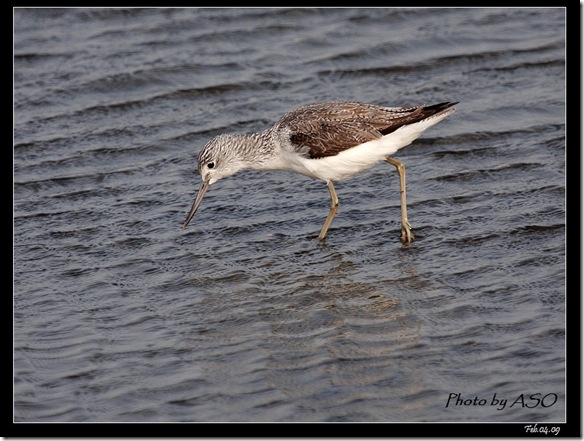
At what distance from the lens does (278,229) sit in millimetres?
9711

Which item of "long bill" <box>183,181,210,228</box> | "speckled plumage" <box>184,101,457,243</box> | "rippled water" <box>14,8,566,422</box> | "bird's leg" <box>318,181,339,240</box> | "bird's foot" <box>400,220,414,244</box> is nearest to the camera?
"rippled water" <box>14,8,566,422</box>

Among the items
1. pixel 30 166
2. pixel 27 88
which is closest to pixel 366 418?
pixel 30 166

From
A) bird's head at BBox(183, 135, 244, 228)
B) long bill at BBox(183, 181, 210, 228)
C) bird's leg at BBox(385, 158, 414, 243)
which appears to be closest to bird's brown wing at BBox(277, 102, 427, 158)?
bird's leg at BBox(385, 158, 414, 243)

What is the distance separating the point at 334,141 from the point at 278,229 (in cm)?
112

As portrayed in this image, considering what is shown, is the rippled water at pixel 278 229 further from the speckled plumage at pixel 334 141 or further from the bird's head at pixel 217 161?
the speckled plumage at pixel 334 141

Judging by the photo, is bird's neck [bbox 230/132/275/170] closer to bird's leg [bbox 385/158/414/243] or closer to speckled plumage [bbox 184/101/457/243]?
speckled plumage [bbox 184/101/457/243]

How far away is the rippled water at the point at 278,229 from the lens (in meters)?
6.86

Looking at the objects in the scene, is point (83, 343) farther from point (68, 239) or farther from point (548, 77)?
point (548, 77)

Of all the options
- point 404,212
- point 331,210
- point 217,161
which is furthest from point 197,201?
point 404,212

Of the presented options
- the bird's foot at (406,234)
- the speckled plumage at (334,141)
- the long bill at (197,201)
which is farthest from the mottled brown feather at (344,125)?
the long bill at (197,201)

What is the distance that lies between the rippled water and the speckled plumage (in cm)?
56

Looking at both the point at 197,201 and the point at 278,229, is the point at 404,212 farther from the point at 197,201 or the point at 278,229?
the point at 197,201

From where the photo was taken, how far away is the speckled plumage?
9.23 m

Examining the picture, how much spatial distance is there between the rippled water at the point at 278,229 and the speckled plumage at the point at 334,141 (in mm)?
561
